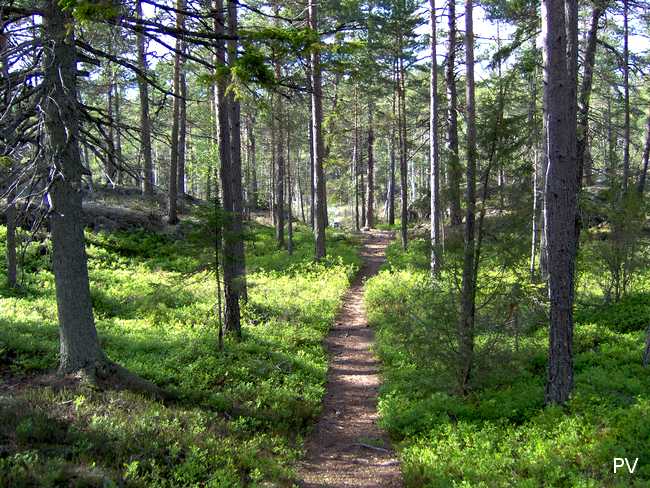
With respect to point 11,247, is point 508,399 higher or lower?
lower

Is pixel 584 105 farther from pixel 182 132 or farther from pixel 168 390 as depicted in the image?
pixel 182 132

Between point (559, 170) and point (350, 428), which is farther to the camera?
point (350, 428)

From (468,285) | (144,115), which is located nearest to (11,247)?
(144,115)

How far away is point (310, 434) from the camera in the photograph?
25.6 ft

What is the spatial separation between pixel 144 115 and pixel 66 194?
14.2m

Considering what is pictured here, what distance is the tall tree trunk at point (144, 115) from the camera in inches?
271

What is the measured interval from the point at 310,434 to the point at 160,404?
2502 mm

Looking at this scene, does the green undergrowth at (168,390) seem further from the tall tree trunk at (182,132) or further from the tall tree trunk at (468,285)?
the tall tree trunk at (182,132)

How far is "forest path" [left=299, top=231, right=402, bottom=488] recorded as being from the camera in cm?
651

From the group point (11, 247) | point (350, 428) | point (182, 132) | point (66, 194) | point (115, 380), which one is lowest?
point (350, 428)

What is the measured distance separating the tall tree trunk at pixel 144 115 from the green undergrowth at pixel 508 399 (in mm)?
5145

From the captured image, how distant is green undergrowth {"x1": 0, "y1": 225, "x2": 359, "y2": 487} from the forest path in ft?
0.96

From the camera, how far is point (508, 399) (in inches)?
298

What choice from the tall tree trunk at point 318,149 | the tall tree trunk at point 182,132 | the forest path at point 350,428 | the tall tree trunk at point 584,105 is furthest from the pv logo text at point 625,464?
the tall tree trunk at point 182,132
